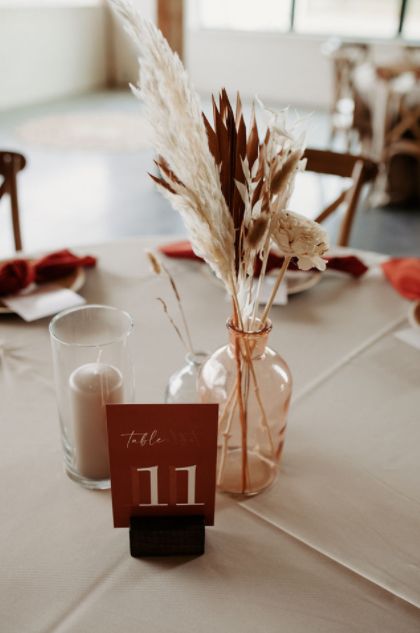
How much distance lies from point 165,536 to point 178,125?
1.47 feet

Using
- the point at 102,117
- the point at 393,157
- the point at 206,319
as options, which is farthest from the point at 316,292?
the point at 102,117

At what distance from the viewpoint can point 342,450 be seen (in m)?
0.88

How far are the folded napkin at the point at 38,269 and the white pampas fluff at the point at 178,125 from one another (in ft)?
2.44

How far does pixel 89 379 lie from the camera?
75 centimetres

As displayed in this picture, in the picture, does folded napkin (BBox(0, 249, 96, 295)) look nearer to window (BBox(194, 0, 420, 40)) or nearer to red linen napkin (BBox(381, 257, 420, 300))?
red linen napkin (BBox(381, 257, 420, 300))

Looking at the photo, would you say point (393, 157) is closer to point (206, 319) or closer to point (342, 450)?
point (206, 319)

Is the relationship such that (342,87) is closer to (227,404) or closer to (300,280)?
(300,280)

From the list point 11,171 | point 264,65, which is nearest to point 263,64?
point 264,65

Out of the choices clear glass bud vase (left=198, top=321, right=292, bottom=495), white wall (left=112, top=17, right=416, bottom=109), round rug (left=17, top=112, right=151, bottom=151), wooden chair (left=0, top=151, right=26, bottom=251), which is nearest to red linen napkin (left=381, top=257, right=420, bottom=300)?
clear glass bud vase (left=198, top=321, right=292, bottom=495)

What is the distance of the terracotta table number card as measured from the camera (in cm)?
64

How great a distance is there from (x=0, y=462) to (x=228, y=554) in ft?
1.13

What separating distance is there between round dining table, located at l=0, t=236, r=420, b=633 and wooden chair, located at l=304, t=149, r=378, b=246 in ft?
2.34

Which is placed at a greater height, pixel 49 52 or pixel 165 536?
pixel 49 52

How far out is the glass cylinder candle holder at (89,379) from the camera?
0.74m
